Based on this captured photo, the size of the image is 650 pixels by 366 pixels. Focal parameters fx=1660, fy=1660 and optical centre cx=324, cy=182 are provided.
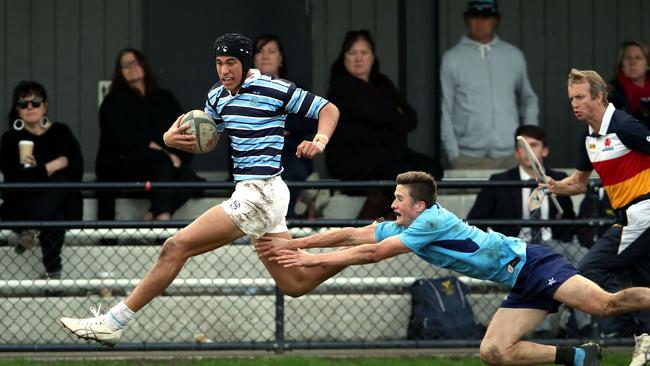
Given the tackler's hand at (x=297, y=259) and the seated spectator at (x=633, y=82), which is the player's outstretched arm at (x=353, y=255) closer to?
the tackler's hand at (x=297, y=259)

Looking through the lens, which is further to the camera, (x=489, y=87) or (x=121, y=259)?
(x=489, y=87)

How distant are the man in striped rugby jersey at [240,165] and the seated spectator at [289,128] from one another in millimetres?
2907

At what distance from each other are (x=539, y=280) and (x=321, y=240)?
137 centimetres

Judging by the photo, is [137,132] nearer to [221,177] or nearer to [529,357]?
[221,177]

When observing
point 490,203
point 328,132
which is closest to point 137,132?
point 490,203

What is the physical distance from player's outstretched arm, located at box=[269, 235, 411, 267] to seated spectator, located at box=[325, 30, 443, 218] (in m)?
3.56

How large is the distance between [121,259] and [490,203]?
293 centimetres

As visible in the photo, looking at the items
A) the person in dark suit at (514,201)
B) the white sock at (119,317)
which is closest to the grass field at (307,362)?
the person in dark suit at (514,201)

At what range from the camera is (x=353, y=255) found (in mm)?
9867

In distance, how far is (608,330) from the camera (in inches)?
498

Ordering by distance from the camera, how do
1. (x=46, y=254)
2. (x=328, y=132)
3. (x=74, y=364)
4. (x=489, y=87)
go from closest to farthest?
(x=328, y=132)
(x=74, y=364)
(x=46, y=254)
(x=489, y=87)

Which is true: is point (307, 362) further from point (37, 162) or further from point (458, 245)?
point (37, 162)

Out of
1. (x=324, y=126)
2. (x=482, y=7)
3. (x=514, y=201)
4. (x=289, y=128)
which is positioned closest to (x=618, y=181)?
(x=514, y=201)

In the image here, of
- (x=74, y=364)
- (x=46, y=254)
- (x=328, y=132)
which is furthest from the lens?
(x=46, y=254)
